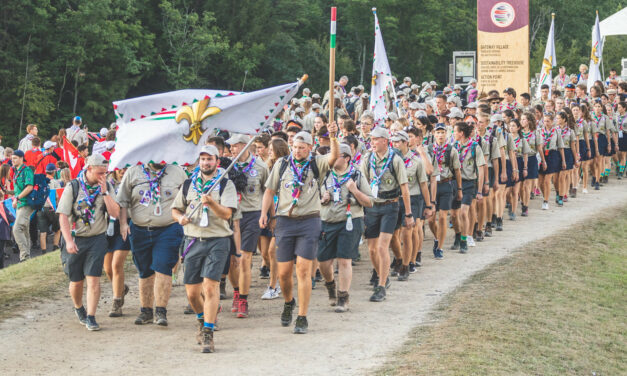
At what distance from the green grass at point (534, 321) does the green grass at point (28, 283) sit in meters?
5.44

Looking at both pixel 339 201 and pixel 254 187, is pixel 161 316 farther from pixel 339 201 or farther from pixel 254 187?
pixel 339 201

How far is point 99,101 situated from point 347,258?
38495 mm

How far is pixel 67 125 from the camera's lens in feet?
153

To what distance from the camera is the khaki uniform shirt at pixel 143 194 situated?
10.6 meters

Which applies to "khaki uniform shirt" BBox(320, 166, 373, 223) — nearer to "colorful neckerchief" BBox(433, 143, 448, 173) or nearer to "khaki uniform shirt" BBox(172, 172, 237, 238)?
"khaki uniform shirt" BBox(172, 172, 237, 238)

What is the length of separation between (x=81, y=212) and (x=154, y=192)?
0.88m

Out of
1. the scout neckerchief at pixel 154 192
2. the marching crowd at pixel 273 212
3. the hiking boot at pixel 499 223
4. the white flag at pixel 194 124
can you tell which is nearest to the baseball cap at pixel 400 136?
the marching crowd at pixel 273 212

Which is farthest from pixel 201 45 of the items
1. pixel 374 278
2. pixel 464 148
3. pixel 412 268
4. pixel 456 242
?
pixel 374 278

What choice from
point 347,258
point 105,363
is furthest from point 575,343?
point 105,363

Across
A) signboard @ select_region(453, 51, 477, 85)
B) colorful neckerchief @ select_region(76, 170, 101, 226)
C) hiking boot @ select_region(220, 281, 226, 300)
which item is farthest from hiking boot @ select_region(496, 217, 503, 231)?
signboard @ select_region(453, 51, 477, 85)

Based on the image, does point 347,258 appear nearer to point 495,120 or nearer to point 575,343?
point 575,343

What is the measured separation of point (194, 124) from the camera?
1045 centimetres

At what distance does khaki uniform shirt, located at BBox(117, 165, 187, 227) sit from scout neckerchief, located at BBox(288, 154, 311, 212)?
4.54ft

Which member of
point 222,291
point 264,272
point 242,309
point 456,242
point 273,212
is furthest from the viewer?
point 456,242
